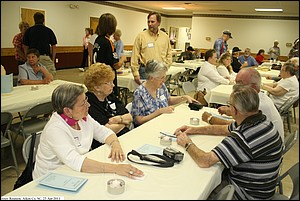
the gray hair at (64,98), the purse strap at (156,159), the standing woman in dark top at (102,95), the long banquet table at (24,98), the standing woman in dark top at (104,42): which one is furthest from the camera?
the standing woman in dark top at (104,42)

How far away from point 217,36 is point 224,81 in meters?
0.71

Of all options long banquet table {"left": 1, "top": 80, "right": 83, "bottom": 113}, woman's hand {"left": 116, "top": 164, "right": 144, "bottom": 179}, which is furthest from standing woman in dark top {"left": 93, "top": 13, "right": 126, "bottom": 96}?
woman's hand {"left": 116, "top": 164, "right": 144, "bottom": 179}

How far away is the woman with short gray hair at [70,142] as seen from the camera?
1175 millimetres

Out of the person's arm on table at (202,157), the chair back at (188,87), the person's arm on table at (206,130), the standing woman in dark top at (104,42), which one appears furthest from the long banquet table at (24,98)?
the chair back at (188,87)

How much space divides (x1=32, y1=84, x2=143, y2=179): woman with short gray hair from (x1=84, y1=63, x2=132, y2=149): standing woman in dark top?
1.40 ft

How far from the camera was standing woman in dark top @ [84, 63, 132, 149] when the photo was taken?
1.92 meters

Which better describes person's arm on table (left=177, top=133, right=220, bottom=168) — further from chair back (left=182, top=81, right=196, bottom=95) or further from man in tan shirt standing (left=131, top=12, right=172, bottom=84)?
chair back (left=182, top=81, right=196, bottom=95)

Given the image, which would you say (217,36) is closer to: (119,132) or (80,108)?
(119,132)

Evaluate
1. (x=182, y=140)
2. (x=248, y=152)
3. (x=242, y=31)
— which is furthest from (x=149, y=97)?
(x=242, y=31)

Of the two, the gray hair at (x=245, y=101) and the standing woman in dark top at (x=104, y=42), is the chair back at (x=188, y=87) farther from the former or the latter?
the gray hair at (x=245, y=101)

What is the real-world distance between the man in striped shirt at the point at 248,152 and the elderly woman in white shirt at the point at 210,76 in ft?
8.66

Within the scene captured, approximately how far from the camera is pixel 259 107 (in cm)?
192

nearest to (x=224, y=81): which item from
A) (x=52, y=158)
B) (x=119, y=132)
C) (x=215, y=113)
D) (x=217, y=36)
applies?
(x=217, y=36)

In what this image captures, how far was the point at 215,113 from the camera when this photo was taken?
2355 millimetres
